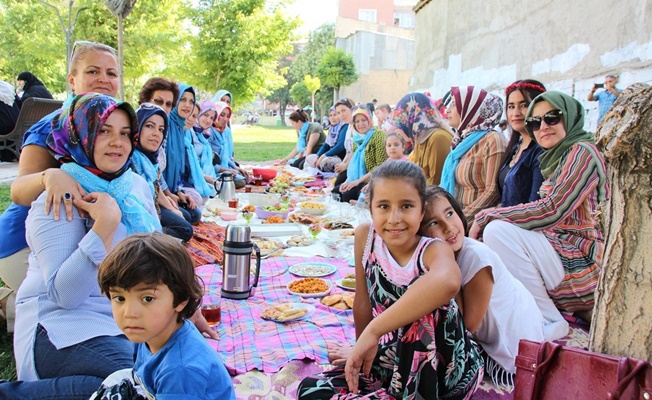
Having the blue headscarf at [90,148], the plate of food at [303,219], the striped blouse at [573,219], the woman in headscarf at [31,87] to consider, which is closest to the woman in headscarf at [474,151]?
the striped blouse at [573,219]

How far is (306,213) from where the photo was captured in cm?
653

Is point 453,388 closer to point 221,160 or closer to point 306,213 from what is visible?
point 306,213

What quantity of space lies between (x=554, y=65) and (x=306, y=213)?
4.67m

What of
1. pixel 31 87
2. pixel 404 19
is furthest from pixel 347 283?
pixel 404 19

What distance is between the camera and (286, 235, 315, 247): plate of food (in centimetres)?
527

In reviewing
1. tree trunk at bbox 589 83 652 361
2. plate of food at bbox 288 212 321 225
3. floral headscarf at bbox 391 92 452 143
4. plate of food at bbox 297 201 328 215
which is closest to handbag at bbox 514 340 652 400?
tree trunk at bbox 589 83 652 361

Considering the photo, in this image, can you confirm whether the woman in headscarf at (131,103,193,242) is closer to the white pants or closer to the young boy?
the young boy

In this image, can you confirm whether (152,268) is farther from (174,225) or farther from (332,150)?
(332,150)

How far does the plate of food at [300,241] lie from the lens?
207 inches

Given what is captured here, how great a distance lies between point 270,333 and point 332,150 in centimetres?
785

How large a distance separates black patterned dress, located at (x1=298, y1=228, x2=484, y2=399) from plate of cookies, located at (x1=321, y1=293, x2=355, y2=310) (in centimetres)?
118

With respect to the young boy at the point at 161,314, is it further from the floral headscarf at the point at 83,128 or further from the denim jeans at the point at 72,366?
the floral headscarf at the point at 83,128

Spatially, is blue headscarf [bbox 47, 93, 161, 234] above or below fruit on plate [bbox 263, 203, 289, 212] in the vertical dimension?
above

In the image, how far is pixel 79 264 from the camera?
7.24 ft
